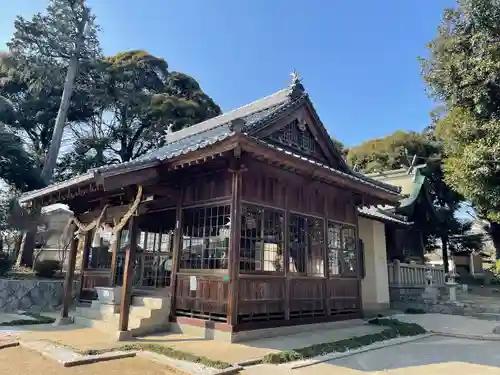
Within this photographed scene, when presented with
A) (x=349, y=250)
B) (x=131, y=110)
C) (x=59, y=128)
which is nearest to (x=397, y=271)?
(x=349, y=250)

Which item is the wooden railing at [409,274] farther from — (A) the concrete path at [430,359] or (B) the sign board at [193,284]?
(B) the sign board at [193,284]

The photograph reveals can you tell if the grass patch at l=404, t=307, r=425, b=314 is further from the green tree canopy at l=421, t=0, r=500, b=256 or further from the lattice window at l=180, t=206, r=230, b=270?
the lattice window at l=180, t=206, r=230, b=270

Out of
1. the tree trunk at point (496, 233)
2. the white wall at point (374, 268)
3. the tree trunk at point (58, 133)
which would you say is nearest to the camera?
the white wall at point (374, 268)

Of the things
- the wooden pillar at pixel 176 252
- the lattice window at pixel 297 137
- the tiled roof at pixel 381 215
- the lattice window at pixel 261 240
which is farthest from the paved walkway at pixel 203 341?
the tiled roof at pixel 381 215

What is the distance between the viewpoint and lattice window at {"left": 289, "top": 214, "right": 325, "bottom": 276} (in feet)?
27.6

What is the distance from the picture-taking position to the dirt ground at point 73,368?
4.74 meters

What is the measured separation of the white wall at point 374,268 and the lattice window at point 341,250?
299 cm

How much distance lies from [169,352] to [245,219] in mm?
2971

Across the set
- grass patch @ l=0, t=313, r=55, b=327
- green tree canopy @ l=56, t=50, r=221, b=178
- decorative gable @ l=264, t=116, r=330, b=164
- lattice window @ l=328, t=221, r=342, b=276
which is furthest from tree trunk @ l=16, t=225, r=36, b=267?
lattice window @ l=328, t=221, r=342, b=276

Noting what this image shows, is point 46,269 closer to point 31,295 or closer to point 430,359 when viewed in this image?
point 31,295

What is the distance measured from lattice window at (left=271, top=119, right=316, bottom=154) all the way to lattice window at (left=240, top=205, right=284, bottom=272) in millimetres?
2179

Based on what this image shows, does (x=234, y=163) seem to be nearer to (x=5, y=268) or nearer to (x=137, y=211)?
(x=137, y=211)

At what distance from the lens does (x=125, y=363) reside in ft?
17.1

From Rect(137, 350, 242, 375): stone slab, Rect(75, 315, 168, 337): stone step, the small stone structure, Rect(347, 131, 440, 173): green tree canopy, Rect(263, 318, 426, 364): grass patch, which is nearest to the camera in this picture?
Rect(137, 350, 242, 375): stone slab
